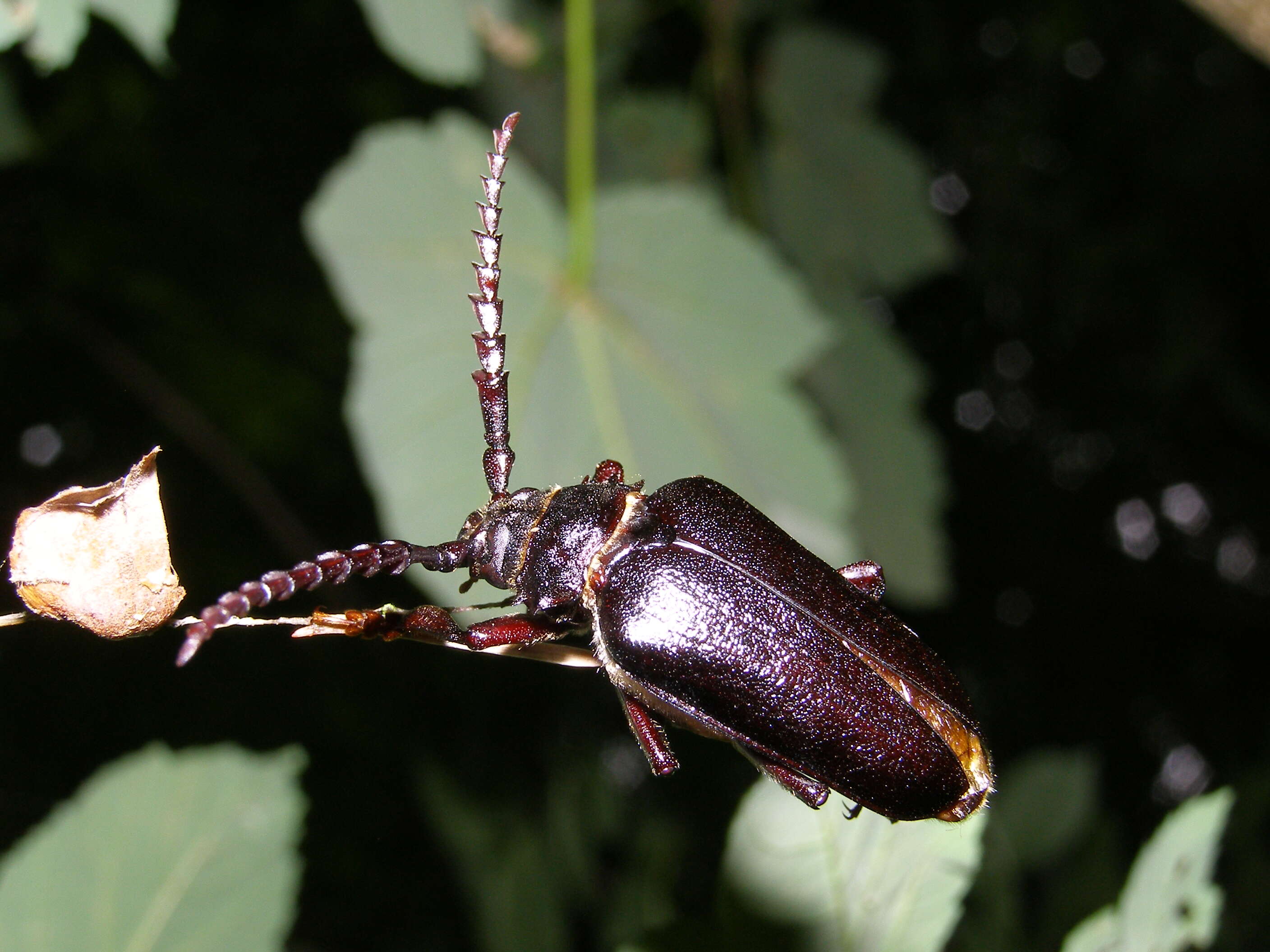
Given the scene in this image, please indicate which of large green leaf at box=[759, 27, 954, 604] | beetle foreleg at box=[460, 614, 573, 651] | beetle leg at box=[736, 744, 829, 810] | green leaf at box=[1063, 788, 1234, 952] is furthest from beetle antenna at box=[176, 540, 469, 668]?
large green leaf at box=[759, 27, 954, 604]

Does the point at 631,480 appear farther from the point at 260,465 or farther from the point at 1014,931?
the point at 260,465

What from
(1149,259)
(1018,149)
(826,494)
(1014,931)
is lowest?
(1014,931)

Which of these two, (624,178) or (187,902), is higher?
(624,178)

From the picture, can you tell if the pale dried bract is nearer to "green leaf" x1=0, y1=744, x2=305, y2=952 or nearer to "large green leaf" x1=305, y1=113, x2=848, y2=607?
"green leaf" x1=0, y1=744, x2=305, y2=952

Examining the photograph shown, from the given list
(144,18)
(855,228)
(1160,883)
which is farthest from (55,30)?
(855,228)

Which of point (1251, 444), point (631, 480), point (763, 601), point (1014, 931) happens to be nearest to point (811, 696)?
point (763, 601)

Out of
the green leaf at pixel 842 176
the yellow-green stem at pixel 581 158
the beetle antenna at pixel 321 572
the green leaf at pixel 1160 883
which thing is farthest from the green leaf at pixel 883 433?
the beetle antenna at pixel 321 572
